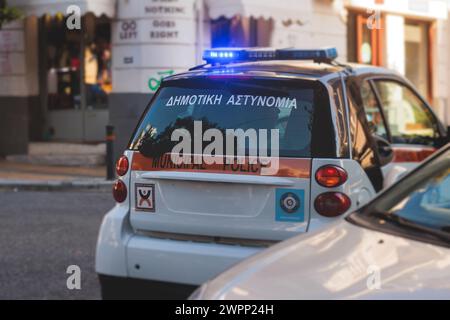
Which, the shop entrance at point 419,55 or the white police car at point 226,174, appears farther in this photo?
the shop entrance at point 419,55

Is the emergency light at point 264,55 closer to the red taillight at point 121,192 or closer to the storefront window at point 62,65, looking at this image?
the red taillight at point 121,192

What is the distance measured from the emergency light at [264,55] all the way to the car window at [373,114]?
0.55m

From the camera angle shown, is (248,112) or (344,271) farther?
(248,112)

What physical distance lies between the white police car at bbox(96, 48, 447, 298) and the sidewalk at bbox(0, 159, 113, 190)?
820 cm

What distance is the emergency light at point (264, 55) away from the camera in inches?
226

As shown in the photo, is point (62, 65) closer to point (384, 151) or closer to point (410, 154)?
point (410, 154)

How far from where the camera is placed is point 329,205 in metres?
4.82

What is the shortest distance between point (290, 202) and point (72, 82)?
13.8 metres

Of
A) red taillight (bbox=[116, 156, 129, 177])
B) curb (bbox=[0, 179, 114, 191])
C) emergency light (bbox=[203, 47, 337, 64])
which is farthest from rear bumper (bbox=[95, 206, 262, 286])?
curb (bbox=[0, 179, 114, 191])

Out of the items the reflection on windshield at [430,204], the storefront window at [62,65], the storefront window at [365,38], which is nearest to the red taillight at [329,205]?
the reflection on windshield at [430,204]

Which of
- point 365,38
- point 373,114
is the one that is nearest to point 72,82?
point 365,38

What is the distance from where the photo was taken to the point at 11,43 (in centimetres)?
1702

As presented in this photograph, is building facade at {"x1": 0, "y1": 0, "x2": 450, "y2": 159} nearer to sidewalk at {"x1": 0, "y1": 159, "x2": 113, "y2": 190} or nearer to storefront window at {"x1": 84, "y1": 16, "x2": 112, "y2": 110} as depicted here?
storefront window at {"x1": 84, "y1": 16, "x2": 112, "y2": 110}
